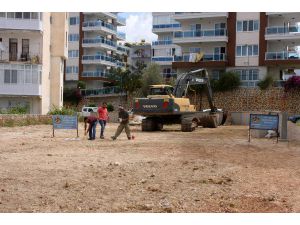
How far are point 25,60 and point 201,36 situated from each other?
20.7 metres

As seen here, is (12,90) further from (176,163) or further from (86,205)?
(86,205)

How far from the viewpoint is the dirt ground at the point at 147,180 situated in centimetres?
807

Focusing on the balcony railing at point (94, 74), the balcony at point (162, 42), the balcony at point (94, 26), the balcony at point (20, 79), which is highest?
the balcony at point (94, 26)

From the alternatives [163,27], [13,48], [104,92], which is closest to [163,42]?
[163,27]

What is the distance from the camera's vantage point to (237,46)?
5331 cm

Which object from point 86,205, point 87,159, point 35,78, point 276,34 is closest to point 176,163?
point 87,159

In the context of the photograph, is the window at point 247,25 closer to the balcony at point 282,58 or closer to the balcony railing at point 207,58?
the balcony railing at point 207,58

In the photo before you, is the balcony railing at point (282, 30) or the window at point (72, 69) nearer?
the balcony railing at point (282, 30)

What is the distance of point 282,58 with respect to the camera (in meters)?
49.8

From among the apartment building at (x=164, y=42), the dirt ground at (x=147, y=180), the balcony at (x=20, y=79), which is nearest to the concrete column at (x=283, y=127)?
the dirt ground at (x=147, y=180)

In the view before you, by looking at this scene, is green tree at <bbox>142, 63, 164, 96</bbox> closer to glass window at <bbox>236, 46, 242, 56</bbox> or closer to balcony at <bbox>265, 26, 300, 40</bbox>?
glass window at <bbox>236, 46, 242, 56</bbox>

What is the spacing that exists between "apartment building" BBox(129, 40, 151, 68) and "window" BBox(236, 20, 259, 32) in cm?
4134

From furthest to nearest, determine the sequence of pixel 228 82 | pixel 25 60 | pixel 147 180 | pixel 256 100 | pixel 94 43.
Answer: pixel 94 43, pixel 228 82, pixel 256 100, pixel 25 60, pixel 147 180

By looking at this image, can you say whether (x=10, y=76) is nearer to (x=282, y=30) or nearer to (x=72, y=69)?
(x=282, y=30)
